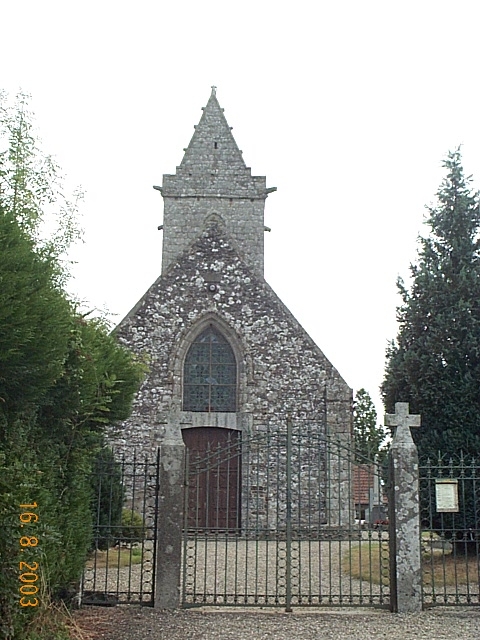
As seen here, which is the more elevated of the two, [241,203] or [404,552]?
[241,203]

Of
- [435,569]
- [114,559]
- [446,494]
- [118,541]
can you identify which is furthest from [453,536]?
[114,559]

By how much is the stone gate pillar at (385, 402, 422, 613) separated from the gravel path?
0.25 metres

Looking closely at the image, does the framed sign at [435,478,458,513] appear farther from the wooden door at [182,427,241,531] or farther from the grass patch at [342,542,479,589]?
the wooden door at [182,427,241,531]

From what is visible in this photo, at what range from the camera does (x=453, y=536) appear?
373 inches

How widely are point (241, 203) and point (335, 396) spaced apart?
365 inches

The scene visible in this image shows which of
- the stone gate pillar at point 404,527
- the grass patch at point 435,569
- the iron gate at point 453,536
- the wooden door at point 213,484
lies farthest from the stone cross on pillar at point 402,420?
the wooden door at point 213,484

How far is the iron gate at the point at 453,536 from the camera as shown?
9.16 m

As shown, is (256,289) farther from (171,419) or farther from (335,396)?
(171,419)

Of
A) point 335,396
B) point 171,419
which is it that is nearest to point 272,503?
point 335,396

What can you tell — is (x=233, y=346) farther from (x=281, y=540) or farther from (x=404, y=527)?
(x=404, y=527)

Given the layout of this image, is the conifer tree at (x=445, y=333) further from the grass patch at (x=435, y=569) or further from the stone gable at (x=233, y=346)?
the stone gable at (x=233, y=346)

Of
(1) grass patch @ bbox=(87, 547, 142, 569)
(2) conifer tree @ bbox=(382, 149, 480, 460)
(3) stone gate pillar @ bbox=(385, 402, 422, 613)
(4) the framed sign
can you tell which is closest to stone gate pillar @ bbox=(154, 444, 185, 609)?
(3) stone gate pillar @ bbox=(385, 402, 422, 613)

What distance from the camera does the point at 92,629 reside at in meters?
7.64

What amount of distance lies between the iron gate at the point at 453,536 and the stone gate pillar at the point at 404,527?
0.19 meters
